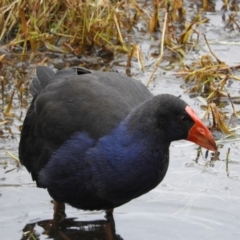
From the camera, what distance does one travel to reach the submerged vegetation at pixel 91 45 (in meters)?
6.56

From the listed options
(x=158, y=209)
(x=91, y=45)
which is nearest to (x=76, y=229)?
(x=158, y=209)

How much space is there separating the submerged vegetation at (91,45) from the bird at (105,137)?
5.44 ft

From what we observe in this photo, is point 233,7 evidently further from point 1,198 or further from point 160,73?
point 1,198

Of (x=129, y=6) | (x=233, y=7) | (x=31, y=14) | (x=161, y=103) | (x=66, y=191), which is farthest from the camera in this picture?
(x=233, y=7)

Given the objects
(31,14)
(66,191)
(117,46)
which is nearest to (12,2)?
(31,14)

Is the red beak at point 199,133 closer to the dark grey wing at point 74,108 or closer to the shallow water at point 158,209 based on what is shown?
the dark grey wing at point 74,108

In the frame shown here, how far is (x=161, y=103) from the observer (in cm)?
431

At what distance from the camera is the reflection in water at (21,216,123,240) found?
16.4ft

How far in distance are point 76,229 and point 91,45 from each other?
2.33 meters

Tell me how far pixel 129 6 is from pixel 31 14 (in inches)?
41.8

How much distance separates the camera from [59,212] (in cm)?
509

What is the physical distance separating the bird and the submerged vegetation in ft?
5.44

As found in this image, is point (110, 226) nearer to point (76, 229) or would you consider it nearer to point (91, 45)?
point (76, 229)

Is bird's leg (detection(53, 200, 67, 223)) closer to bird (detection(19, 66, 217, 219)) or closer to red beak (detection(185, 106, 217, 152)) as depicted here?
bird (detection(19, 66, 217, 219))
